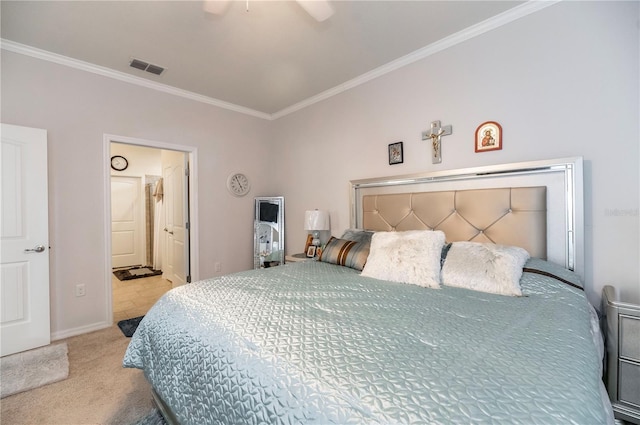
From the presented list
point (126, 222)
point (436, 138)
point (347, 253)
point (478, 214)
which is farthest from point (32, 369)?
point (126, 222)

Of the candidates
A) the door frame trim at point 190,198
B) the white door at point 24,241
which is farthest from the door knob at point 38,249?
the door frame trim at point 190,198

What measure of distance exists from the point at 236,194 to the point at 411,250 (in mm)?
2852

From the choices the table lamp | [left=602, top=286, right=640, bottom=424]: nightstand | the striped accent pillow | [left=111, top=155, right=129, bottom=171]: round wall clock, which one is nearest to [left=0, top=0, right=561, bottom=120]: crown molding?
the table lamp

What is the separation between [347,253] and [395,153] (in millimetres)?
1164

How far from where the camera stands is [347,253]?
7.73 feet

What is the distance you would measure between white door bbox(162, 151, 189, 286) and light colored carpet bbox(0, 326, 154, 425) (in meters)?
1.62

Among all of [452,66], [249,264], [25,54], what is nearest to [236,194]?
[249,264]

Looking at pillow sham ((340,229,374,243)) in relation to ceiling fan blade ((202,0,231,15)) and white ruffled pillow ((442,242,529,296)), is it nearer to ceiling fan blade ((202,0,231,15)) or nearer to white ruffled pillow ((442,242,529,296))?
white ruffled pillow ((442,242,529,296))

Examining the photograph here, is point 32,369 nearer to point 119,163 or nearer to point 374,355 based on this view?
point 374,355

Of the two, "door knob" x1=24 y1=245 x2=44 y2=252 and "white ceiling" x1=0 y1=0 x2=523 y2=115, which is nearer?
"white ceiling" x1=0 y1=0 x2=523 y2=115

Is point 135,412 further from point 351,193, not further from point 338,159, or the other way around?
point 338,159

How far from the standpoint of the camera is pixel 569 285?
1544 mm

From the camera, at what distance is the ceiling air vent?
276 cm

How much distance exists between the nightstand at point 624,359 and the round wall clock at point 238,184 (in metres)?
3.83
